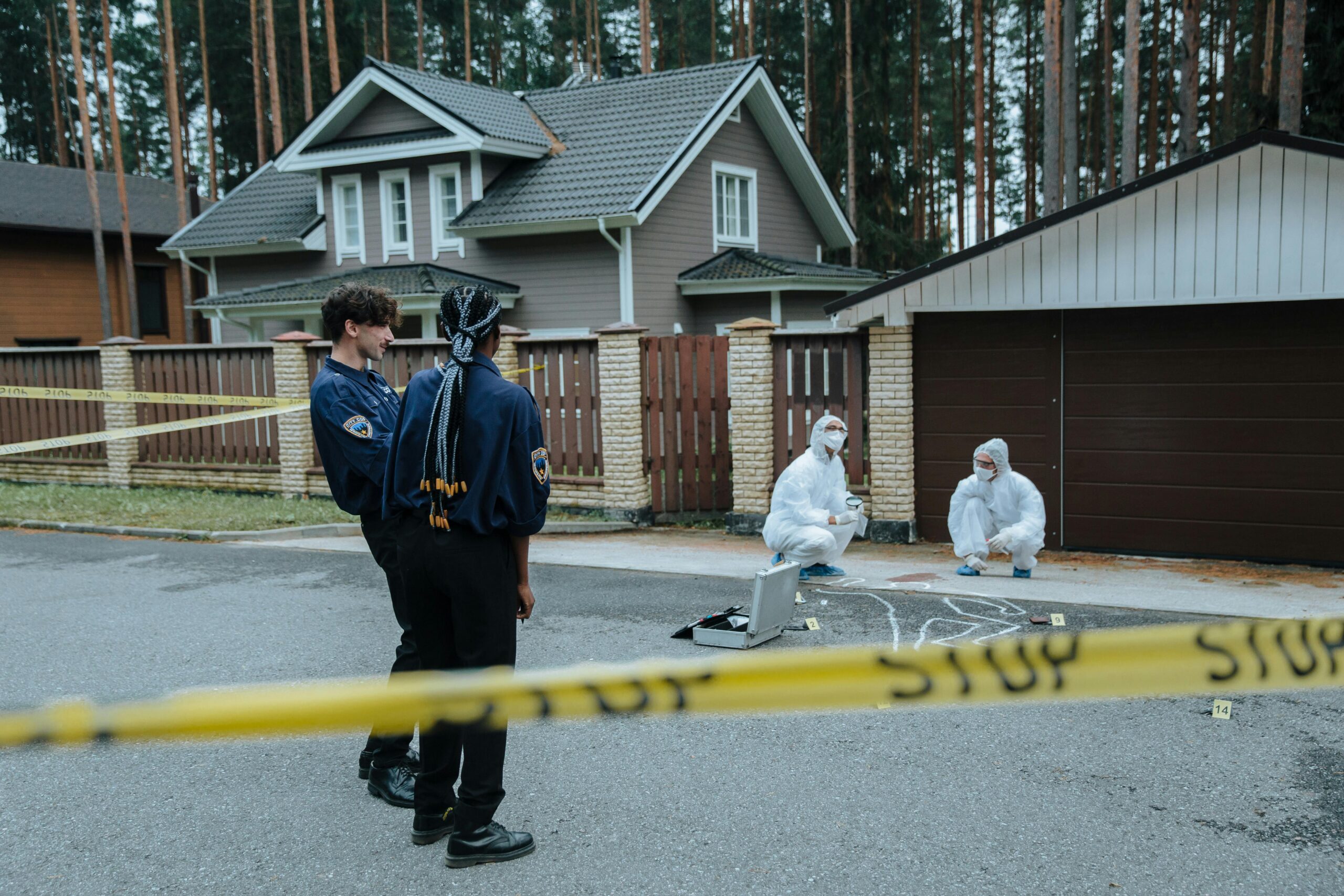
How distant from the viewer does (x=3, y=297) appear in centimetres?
2830

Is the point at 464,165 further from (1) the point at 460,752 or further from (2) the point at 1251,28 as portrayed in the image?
(2) the point at 1251,28

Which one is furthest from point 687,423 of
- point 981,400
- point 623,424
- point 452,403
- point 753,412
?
point 452,403

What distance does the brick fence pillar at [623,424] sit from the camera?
1256cm

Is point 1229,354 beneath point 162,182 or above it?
beneath

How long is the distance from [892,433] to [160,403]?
33.4 ft

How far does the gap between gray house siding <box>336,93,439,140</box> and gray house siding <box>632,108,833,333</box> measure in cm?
491

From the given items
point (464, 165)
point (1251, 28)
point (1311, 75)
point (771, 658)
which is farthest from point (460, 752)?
point (1251, 28)

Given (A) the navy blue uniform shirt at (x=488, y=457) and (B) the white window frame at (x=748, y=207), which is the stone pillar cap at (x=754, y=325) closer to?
(A) the navy blue uniform shirt at (x=488, y=457)

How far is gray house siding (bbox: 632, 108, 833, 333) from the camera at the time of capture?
840 inches

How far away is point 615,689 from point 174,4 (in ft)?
142

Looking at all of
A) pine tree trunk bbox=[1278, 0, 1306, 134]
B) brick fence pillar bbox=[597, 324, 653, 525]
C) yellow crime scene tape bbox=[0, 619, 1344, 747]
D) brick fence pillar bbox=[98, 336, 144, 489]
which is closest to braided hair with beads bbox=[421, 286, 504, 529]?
yellow crime scene tape bbox=[0, 619, 1344, 747]

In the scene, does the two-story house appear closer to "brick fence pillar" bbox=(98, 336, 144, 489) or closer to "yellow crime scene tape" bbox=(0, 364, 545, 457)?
"brick fence pillar" bbox=(98, 336, 144, 489)

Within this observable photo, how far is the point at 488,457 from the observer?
12.8ft

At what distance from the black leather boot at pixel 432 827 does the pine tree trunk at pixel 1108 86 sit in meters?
30.5
